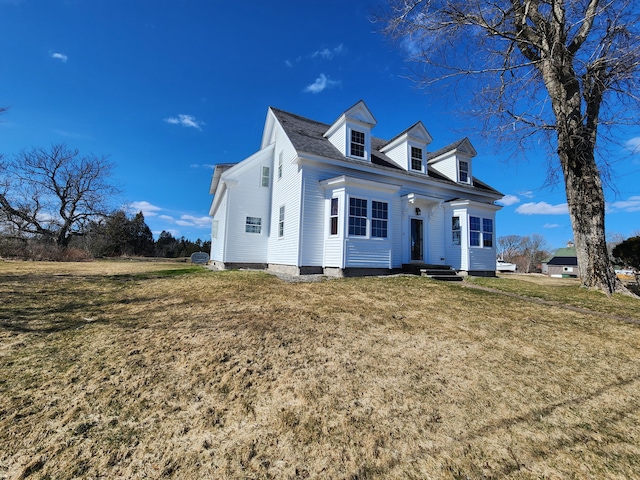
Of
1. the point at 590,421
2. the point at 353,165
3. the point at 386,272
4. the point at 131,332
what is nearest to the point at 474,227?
the point at 386,272

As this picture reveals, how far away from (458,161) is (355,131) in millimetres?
6671

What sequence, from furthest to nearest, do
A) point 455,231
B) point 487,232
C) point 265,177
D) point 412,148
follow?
point 265,177
point 412,148
point 487,232
point 455,231

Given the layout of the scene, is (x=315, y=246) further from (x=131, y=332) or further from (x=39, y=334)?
(x=39, y=334)

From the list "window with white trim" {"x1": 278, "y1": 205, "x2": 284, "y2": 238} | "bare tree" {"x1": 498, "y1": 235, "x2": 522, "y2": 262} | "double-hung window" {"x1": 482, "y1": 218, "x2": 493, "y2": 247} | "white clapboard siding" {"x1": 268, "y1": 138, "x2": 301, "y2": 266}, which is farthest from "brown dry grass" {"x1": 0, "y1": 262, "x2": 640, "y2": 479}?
"bare tree" {"x1": 498, "y1": 235, "x2": 522, "y2": 262}

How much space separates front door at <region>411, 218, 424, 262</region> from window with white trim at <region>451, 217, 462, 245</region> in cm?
171

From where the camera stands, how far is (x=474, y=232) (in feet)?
44.6

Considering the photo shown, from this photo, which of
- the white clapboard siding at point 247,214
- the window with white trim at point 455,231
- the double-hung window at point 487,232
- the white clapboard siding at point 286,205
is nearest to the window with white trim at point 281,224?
the white clapboard siding at point 286,205

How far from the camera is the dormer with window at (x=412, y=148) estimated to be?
45.6ft

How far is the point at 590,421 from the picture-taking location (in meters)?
2.72

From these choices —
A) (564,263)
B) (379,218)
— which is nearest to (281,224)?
(379,218)

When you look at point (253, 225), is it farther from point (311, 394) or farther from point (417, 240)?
point (311, 394)

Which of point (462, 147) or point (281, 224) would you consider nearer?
point (281, 224)

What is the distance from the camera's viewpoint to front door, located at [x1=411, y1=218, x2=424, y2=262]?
1331 cm

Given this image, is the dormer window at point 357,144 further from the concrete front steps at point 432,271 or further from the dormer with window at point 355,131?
the concrete front steps at point 432,271
